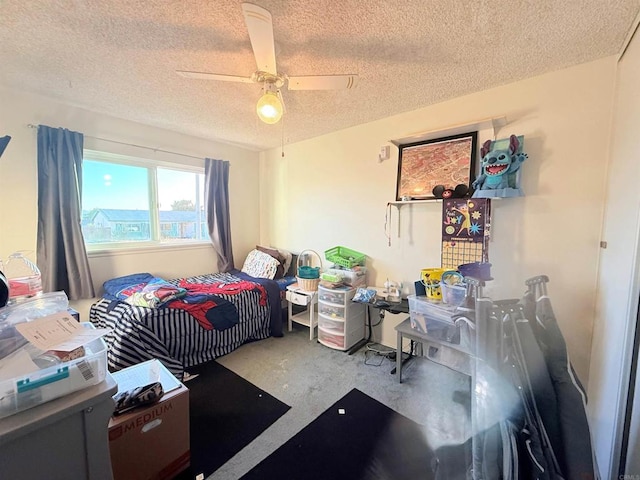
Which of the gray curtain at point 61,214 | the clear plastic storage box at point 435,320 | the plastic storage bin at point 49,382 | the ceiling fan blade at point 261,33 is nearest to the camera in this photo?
the plastic storage bin at point 49,382

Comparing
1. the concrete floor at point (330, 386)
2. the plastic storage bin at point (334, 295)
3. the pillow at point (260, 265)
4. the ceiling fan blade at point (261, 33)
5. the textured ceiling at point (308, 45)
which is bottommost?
the concrete floor at point (330, 386)

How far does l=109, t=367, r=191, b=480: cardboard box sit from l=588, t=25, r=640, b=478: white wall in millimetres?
1984

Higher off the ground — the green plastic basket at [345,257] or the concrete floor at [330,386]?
the green plastic basket at [345,257]

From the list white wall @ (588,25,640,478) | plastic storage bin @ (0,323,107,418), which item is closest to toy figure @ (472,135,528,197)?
white wall @ (588,25,640,478)

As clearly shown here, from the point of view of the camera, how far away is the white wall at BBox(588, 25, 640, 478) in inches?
45.9

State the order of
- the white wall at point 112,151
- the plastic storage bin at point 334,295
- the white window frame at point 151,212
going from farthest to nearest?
the white window frame at point 151,212 < the plastic storage bin at point 334,295 < the white wall at point 112,151

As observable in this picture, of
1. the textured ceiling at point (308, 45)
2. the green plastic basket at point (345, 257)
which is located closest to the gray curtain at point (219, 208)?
the textured ceiling at point (308, 45)

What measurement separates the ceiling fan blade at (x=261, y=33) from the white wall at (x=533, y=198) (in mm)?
1538

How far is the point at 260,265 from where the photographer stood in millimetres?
3449

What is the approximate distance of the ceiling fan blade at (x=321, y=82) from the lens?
1.52m

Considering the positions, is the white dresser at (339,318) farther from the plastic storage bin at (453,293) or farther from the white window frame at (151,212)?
the white window frame at (151,212)

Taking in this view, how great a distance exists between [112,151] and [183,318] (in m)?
1.93

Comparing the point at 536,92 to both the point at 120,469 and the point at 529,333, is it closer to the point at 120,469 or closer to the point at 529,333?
the point at 529,333

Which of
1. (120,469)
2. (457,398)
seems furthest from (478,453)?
(120,469)
